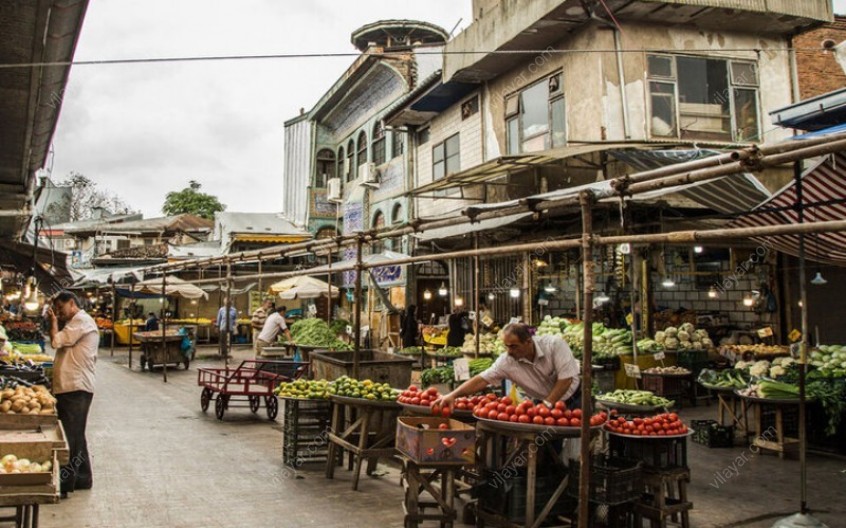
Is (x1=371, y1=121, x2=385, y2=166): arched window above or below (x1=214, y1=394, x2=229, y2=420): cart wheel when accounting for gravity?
above

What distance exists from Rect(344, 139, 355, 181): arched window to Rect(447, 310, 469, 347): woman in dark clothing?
43.7 ft

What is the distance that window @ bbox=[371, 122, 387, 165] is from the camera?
83.9 feet

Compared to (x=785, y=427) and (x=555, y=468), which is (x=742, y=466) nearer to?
(x=785, y=427)

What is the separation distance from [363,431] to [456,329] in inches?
392

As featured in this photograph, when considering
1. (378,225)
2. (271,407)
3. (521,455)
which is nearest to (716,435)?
(521,455)

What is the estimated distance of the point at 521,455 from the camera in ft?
17.6

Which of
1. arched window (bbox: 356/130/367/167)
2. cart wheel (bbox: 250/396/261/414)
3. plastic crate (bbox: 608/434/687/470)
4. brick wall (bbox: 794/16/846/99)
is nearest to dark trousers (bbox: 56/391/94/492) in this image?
cart wheel (bbox: 250/396/261/414)

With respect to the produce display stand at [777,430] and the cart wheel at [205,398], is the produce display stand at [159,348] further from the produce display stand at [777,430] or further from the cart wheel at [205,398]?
the produce display stand at [777,430]

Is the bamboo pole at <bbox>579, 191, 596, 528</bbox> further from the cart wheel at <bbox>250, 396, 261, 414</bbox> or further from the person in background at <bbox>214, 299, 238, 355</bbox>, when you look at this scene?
the person in background at <bbox>214, 299, 238, 355</bbox>

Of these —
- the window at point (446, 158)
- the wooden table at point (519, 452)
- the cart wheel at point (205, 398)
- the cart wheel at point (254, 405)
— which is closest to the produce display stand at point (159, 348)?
the cart wheel at point (205, 398)

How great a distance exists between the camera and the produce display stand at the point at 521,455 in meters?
5.14

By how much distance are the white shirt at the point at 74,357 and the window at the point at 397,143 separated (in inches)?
690

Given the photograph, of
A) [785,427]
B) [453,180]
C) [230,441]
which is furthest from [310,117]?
[785,427]

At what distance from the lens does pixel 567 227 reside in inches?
614
